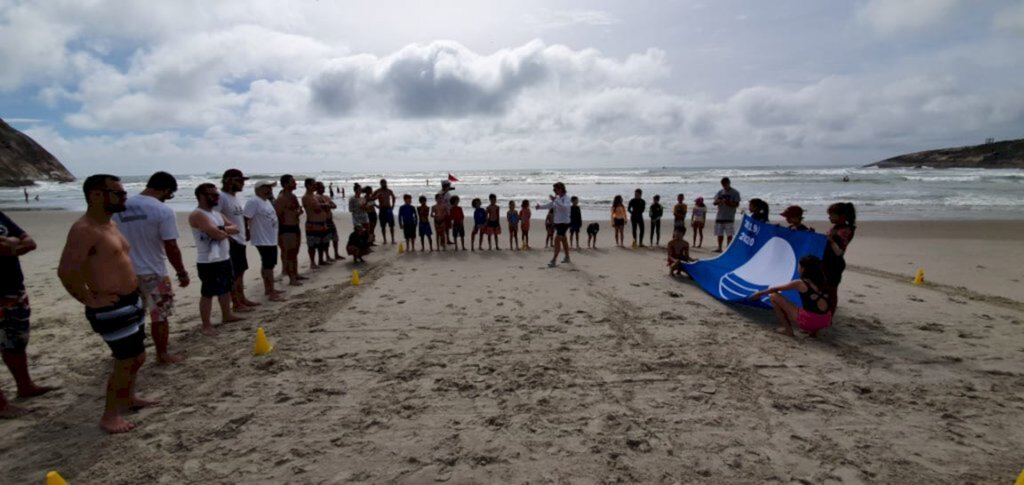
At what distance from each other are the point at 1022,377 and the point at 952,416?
1.36 meters

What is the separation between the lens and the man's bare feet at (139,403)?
3764 millimetres

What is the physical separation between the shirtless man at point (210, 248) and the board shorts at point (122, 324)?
195cm

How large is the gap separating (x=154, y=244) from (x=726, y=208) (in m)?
10.8

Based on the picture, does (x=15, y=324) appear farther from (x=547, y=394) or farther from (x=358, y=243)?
(x=358, y=243)

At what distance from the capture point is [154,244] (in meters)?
4.52

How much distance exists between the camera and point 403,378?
4.32 meters

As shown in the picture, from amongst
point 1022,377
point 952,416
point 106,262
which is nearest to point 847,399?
point 952,416

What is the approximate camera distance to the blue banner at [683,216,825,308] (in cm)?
605

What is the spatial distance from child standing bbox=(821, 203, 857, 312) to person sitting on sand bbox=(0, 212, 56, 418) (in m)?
7.77

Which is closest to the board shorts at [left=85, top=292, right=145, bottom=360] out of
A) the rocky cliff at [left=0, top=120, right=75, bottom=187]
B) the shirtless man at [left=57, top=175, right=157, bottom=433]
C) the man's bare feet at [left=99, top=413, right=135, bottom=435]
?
the shirtless man at [left=57, top=175, right=157, bottom=433]

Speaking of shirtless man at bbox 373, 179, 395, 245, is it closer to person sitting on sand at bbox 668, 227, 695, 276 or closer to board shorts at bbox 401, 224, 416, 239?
board shorts at bbox 401, 224, 416, 239

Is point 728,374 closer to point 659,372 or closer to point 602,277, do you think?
point 659,372

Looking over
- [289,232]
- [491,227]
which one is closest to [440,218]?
[491,227]

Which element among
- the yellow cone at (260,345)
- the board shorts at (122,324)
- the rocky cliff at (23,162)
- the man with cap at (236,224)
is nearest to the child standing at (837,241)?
the yellow cone at (260,345)
